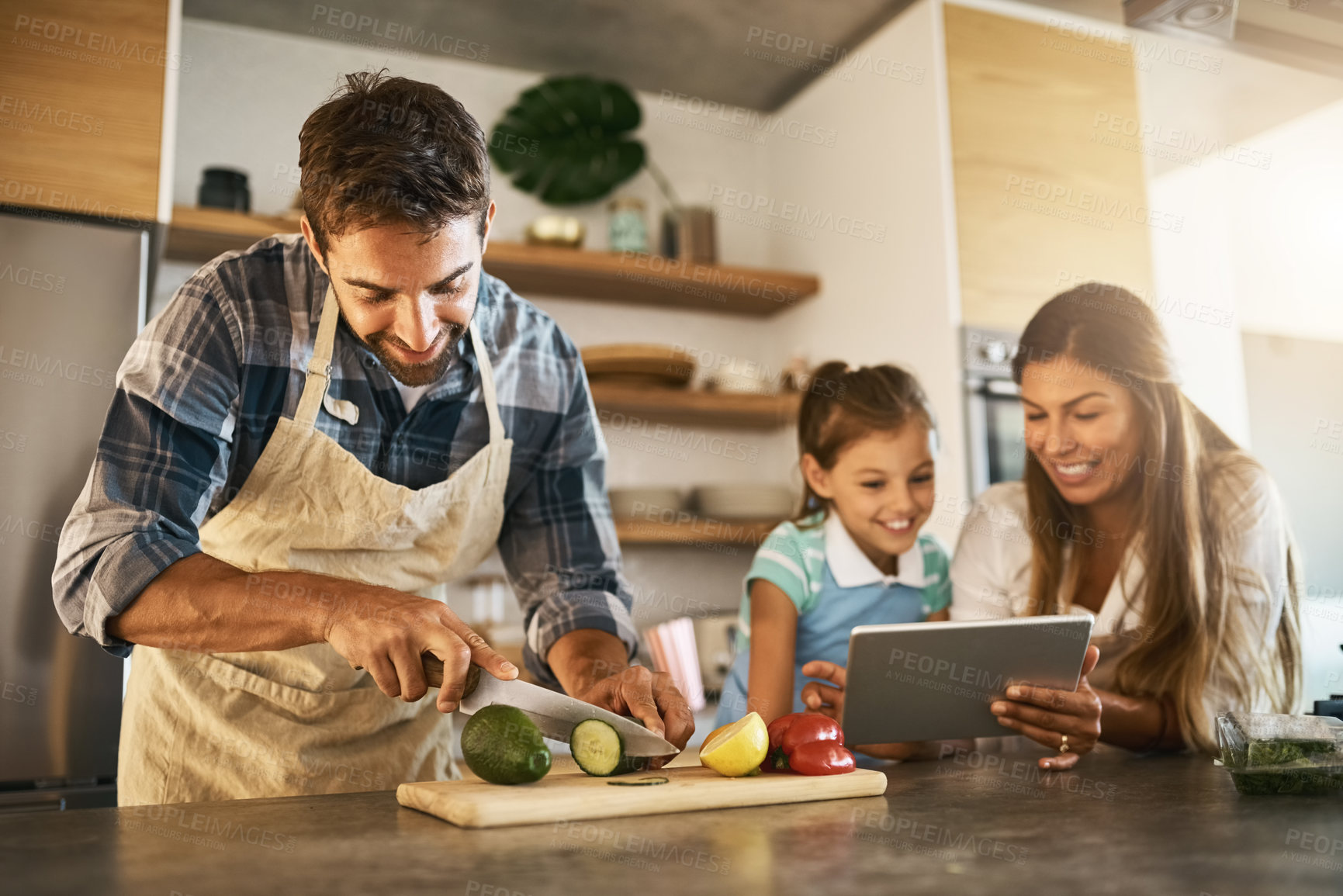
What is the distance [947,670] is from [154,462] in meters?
0.92

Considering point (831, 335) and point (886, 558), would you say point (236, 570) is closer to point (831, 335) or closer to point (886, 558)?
point (886, 558)

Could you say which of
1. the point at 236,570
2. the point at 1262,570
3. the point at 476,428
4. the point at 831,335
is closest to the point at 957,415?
the point at 831,335

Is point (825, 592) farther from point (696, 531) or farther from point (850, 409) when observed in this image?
point (696, 531)

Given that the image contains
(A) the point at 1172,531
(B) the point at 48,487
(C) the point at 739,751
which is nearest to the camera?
(C) the point at 739,751

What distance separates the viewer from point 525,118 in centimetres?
299

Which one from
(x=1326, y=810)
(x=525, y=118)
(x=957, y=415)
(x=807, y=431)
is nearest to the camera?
(x=1326, y=810)

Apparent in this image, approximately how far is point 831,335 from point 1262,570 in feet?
5.35

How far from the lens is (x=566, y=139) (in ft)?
9.92

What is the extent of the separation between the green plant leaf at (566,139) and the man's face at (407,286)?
1.78 metres

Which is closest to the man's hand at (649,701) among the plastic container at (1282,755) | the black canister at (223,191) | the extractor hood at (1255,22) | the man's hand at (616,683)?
the man's hand at (616,683)

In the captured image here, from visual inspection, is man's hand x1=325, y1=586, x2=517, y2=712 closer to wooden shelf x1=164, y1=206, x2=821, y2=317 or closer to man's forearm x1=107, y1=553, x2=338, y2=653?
man's forearm x1=107, y1=553, x2=338, y2=653

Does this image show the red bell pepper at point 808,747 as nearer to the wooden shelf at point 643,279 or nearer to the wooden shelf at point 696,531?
the wooden shelf at point 696,531

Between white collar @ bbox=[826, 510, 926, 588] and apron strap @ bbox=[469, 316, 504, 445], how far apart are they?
583 millimetres

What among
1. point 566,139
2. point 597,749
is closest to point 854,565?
point 597,749
